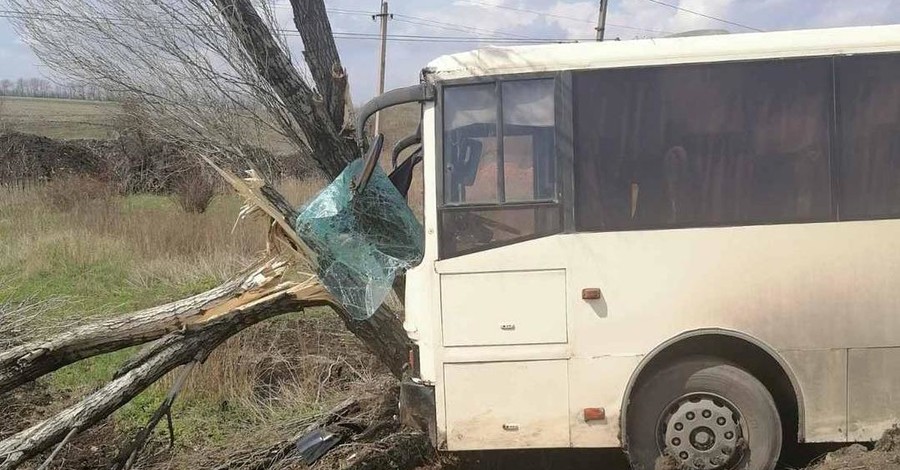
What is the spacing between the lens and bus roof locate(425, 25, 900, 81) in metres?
4.89

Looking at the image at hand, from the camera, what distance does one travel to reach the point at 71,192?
2127 cm

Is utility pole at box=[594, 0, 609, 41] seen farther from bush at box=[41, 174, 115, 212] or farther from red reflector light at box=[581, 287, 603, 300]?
red reflector light at box=[581, 287, 603, 300]

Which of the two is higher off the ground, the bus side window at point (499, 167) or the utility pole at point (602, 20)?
the utility pole at point (602, 20)

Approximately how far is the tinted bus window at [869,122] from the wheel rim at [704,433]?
153cm

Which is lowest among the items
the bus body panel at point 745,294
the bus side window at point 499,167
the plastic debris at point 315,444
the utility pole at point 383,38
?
the plastic debris at point 315,444

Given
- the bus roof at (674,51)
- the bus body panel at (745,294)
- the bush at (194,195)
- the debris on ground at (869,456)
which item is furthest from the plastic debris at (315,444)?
the bush at (194,195)

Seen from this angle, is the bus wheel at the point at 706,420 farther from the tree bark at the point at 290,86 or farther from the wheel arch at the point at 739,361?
the tree bark at the point at 290,86

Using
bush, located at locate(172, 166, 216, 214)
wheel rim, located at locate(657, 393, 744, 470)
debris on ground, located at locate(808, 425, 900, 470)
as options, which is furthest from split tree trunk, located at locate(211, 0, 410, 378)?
bush, located at locate(172, 166, 216, 214)

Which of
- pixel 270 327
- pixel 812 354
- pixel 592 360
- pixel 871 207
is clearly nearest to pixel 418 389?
pixel 592 360

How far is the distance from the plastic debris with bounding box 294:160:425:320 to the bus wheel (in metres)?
1.91

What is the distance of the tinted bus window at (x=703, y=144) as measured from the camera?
4902 mm

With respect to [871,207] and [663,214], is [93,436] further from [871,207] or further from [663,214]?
[871,207]

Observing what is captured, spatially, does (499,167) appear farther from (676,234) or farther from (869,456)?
(869,456)

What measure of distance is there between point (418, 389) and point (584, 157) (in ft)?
5.84
